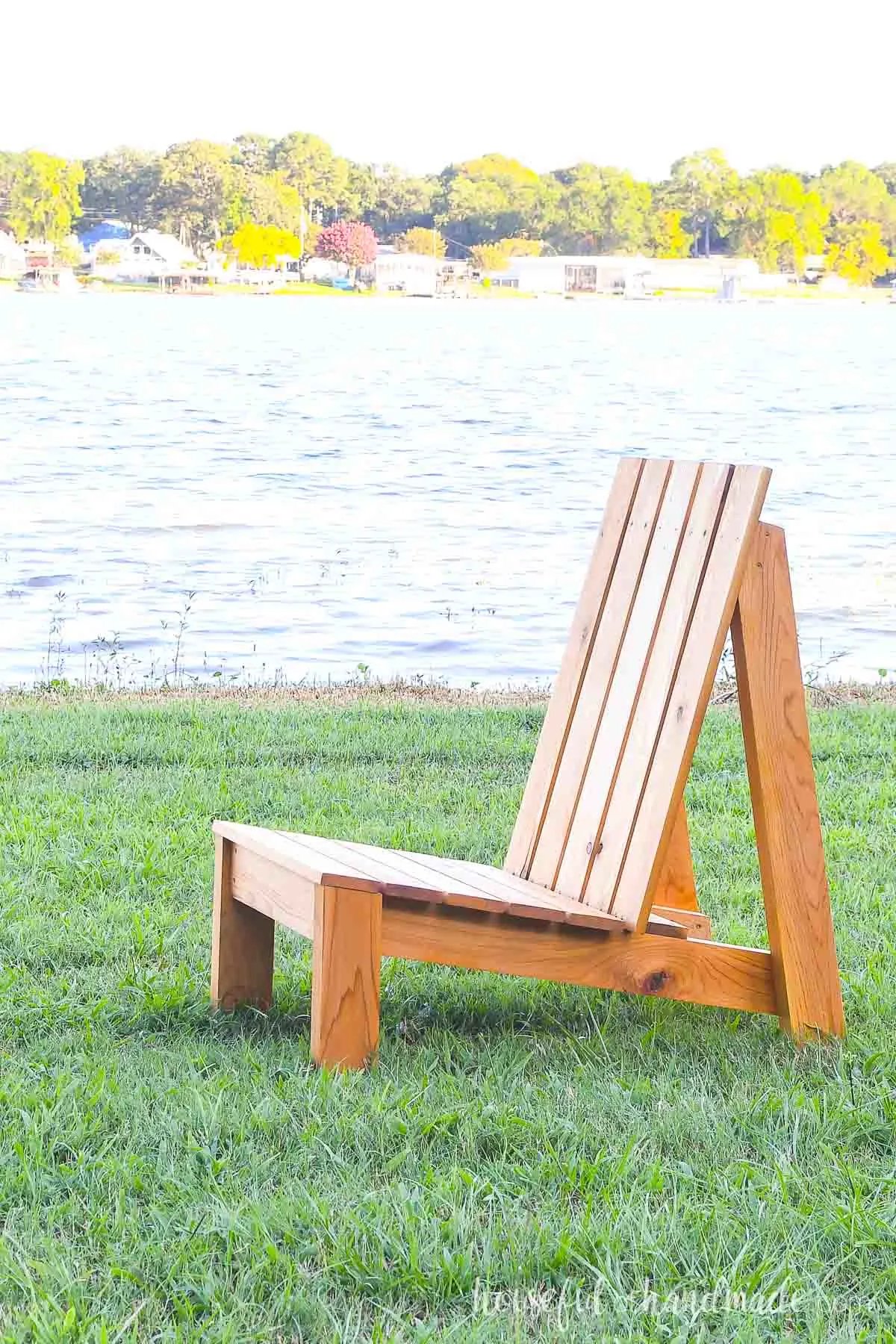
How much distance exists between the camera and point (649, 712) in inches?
124

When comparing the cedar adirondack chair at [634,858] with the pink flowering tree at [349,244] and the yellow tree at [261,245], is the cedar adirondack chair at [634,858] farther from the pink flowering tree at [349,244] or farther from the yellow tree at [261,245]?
the pink flowering tree at [349,244]

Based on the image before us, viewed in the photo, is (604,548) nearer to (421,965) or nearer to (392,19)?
(421,965)

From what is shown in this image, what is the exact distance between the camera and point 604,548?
3469 millimetres

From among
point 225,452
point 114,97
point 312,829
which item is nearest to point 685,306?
point 114,97

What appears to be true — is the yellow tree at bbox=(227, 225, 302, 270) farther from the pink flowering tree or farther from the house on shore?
the house on shore

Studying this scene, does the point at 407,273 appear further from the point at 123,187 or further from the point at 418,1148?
the point at 418,1148

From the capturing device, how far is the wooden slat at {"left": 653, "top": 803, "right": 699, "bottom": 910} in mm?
3438

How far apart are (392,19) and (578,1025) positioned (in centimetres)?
7634

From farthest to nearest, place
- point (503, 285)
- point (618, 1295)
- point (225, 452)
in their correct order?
point (503, 285) < point (225, 452) < point (618, 1295)

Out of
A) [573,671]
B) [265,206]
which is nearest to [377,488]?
[573,671]

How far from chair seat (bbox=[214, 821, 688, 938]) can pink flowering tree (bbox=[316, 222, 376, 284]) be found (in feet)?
269

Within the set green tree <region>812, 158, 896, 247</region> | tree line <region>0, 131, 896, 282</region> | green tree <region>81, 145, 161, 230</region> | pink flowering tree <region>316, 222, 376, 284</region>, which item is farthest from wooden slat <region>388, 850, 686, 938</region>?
green tree <region>812, 158, 896, 247</region>

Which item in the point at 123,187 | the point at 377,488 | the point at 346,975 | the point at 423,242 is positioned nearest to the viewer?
the point at 346,975

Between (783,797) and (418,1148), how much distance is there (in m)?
1.07
